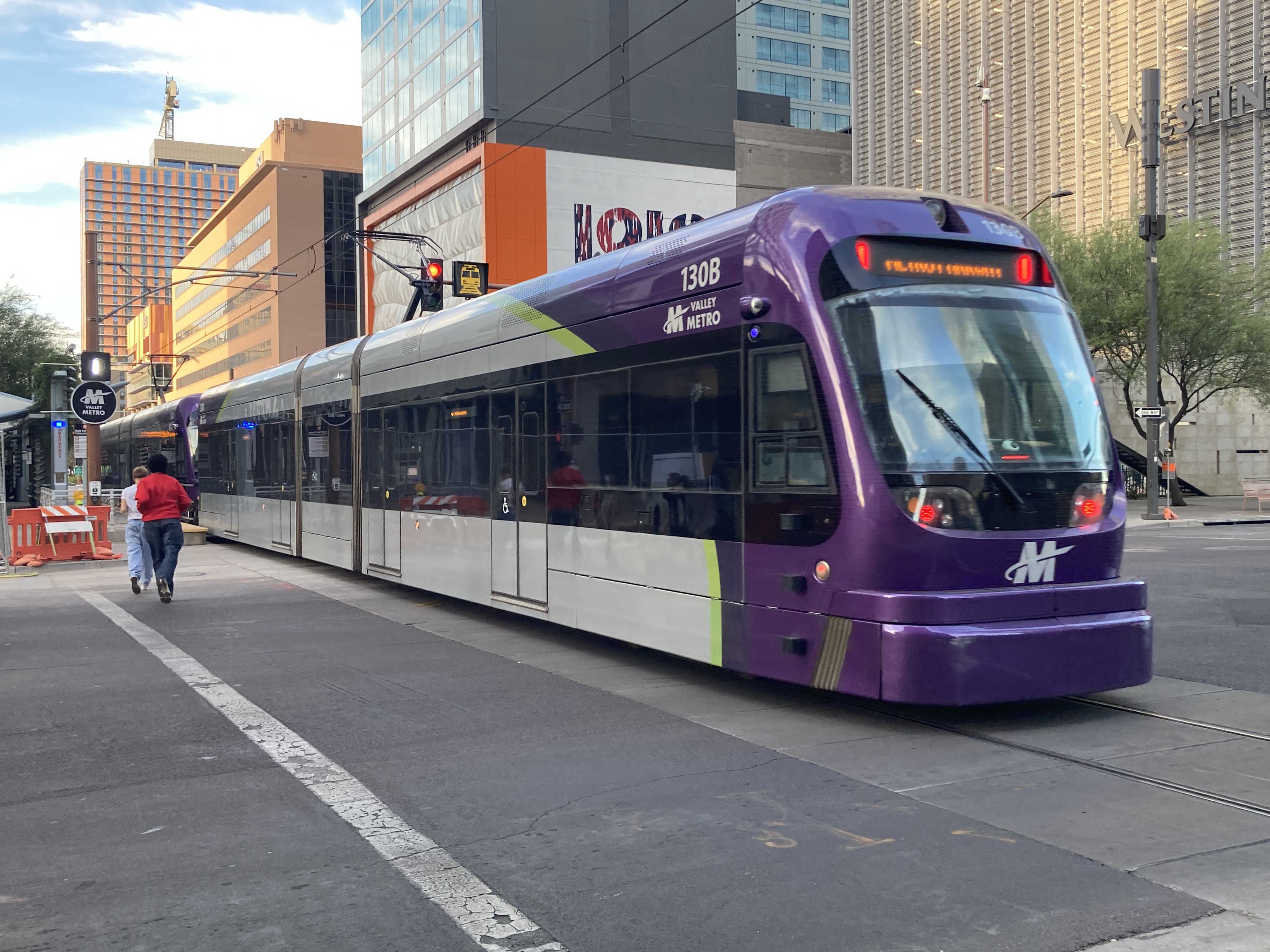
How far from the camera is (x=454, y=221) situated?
53.5 metres

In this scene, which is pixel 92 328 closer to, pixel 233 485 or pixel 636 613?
pixel 233 485

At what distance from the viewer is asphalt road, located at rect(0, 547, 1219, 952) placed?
4.11 meters

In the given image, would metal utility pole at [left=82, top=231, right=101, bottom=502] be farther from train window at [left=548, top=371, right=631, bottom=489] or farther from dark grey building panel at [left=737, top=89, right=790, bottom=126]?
dark grey building panel at [left=737, top=89, right=790, bottom=126]

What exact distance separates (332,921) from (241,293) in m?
105

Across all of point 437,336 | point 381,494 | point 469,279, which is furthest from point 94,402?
point 437,336

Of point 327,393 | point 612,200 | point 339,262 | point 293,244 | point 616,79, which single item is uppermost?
point 293,244

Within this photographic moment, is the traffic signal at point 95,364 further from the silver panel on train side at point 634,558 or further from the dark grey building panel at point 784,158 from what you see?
the dark grey building panel at point 784,158

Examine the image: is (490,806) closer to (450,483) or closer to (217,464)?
(450,483)

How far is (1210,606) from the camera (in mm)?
12328

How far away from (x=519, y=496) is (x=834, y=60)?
3425 inches

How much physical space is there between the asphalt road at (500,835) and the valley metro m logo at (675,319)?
8.08 ft

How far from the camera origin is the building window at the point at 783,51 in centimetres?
8725

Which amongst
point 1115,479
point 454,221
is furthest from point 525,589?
point 454,221

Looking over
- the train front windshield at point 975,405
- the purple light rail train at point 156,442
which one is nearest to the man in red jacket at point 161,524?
the purple light rail train at point 156,442
